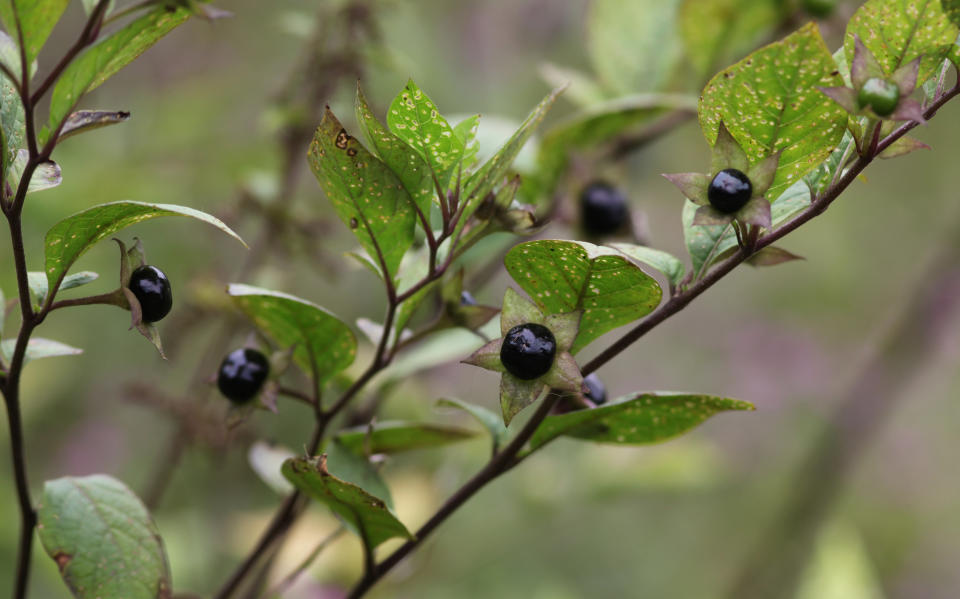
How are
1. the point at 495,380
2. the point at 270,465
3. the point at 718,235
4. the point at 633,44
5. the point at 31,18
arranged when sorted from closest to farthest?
the point at 31,18 → the point at 718,235 → the point at 270,465 → the point at 633,44 → the point at 495,380

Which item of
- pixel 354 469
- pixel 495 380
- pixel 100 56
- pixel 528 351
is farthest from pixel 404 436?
pixel 495 380

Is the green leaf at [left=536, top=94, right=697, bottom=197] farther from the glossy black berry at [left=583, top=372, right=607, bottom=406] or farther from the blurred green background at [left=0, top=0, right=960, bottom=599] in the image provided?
the glossy black berry at [left=583, top=372, right=607, bottom=406]

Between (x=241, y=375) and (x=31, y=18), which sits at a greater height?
(x=31, y=18)

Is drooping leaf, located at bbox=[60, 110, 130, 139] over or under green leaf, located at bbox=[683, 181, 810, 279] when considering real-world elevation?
over

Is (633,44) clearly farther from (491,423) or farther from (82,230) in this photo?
(82,230)

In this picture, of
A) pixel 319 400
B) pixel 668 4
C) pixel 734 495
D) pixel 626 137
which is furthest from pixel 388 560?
pixel 734 495

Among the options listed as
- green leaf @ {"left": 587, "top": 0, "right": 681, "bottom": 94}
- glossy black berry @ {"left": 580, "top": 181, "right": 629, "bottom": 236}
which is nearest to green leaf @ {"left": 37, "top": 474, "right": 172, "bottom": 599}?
glossy black berry @ {"left": 580, "top": 181, "right": 629, "bottom": 236}

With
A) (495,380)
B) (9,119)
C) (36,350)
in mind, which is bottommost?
(495,380)
